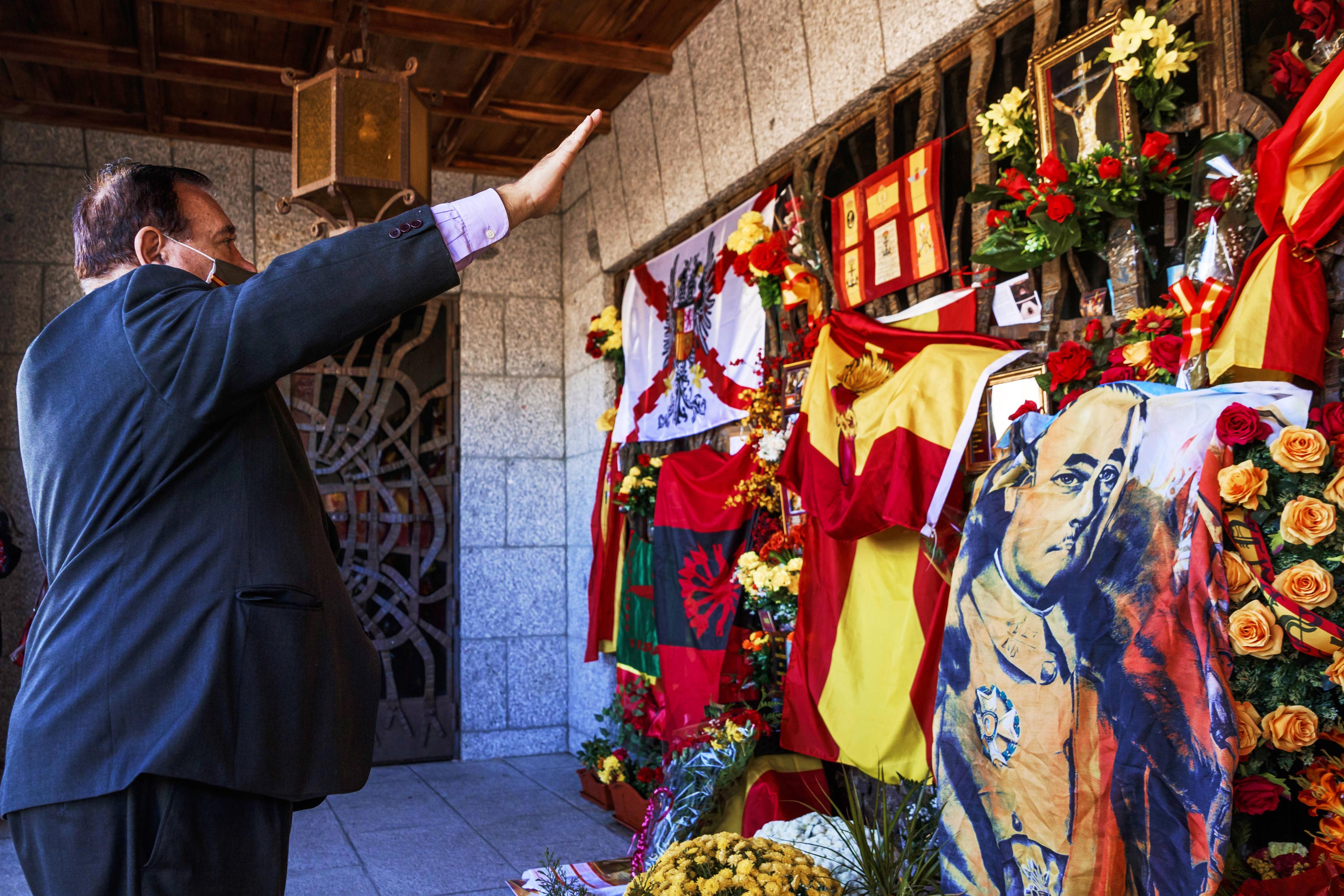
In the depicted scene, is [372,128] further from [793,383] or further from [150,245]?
[150,245]

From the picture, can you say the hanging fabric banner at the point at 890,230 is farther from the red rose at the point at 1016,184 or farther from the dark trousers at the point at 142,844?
the dark trousers at the point at 142,844

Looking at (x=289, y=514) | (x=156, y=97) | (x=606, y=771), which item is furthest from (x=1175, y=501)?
(x=156, y=97)

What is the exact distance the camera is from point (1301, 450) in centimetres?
169

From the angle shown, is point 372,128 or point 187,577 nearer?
point 187,577

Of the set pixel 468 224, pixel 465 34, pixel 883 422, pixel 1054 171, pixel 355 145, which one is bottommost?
pixel 883 422

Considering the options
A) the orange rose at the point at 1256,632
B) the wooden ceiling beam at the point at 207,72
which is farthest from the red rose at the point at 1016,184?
the wooden ceiling beam at the point at 207,72

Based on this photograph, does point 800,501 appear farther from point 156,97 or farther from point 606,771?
point 156,97

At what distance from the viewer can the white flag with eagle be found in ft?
13.6

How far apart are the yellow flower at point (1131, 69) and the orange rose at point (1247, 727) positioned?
54.7 inches

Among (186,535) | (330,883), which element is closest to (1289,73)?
(186,535)

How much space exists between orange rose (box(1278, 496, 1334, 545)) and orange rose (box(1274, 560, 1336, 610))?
0.13ft

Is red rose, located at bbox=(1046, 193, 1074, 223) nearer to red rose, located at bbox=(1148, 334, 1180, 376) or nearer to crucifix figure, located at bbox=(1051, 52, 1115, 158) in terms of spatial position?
crucifix figure, located at bbox=(1051, 52, 1115, 158)

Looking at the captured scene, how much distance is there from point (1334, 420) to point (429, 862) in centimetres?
350

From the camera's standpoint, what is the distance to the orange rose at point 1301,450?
168cm
